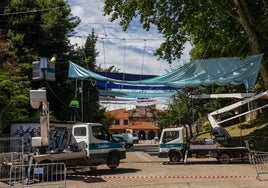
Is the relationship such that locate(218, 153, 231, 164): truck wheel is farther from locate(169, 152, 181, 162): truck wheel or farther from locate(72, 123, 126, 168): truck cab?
locate(72, 123, 126, 168): truck cab

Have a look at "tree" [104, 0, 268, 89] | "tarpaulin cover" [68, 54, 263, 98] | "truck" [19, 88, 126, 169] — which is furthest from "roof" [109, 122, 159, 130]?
"truck" [19, 88, 126, 169]

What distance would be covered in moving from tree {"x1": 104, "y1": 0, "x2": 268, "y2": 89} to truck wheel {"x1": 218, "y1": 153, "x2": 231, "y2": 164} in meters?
4.74

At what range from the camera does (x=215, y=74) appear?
21.6 meters

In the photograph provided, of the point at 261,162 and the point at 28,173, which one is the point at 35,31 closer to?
the point at 261,162

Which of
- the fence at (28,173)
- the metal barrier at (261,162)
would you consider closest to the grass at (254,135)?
the metal barrier at (261,162)

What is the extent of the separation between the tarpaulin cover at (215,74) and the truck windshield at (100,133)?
4.08 meters

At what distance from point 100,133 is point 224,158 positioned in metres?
7.87

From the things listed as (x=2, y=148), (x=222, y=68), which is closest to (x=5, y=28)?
(x=2, y=148)

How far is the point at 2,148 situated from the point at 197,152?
1076 cm

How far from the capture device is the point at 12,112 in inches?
1023

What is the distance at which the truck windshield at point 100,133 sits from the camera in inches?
760

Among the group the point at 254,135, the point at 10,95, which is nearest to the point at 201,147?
the point at 254,135

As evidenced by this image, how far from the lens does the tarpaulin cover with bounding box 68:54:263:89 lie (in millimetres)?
21086

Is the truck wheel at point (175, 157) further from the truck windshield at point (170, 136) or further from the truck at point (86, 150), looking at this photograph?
the truck at point (86, 150)
